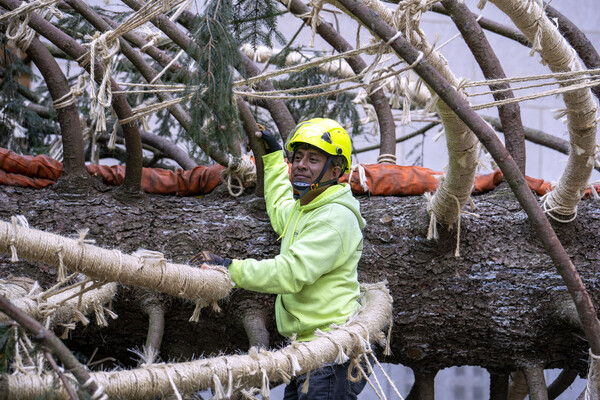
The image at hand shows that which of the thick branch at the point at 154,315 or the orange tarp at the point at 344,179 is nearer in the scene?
the thick branch at the point at 154,315

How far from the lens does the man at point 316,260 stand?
7.34 feet

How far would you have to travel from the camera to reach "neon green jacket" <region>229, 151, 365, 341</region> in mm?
2227

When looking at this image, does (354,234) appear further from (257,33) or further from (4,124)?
(4,124)

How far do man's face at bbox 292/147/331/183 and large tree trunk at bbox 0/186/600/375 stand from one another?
0.39 m

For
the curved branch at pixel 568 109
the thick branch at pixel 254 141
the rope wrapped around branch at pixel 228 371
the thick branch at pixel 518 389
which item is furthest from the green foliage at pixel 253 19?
the thick branch at pixel 518 389

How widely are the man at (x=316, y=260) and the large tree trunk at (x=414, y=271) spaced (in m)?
0.27

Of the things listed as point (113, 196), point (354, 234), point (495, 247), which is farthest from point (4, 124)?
point (495, 247)

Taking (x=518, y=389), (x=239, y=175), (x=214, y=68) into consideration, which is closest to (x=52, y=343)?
(x=214, y=68)

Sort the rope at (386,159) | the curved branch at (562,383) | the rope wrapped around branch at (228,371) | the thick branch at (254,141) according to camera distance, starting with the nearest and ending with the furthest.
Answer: the rope wrapped around branch at (228,371) < the thick branch at (254,141) < the rope at (386,159) < the curved branch at (562,383)

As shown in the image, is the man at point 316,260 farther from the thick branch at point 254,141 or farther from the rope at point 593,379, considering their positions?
the rope at point 593,379

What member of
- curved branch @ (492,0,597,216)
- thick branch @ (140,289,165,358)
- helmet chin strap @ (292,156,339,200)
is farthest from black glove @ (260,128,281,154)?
curved branch @ (492,0,597,216)

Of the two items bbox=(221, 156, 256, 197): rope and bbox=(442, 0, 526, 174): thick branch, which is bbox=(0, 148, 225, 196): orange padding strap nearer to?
bbox=(221, 156, 256, 197): rope

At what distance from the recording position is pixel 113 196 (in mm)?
Result: 2848

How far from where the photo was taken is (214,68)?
1.86 meters
